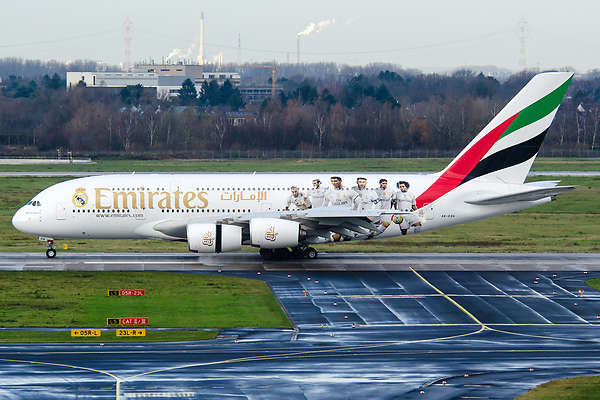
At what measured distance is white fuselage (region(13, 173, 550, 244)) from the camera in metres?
52.3

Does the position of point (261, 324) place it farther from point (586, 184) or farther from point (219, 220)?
point (586, 184)

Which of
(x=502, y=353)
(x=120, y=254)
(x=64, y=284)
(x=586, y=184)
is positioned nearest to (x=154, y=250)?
(x=120, y=254)

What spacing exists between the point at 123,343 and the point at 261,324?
612 centimetres

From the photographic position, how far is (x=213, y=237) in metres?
49.9

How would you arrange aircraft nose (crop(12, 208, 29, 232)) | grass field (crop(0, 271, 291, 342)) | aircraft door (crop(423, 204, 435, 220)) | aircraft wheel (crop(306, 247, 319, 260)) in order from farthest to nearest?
aircraft wheel (crop(306, 247, 319, 260)), aircraft door (crop(423, 204, 435, 220)), aircraft nose (crop(12, 208, 29, 232)), grass field (crop(0, 271, 291, 342))

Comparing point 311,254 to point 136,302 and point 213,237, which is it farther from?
point 136,302

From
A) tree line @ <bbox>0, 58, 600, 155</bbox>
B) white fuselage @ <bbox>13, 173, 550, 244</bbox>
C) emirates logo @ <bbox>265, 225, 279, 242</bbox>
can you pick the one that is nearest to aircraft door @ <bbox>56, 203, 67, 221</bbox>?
white fuselage @ <bbox>13, 173, 550, 244</bbox>

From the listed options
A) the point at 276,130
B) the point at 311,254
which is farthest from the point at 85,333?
the point at 276,130

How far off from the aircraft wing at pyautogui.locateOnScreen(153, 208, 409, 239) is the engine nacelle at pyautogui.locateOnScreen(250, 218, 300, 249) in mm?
649

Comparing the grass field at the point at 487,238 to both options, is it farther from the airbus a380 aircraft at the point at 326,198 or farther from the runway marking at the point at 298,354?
the runway marking at the point at 298,354

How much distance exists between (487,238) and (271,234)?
20405 mm

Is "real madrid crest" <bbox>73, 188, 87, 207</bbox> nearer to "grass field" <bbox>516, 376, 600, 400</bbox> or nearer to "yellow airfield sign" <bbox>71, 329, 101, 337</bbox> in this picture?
"yellow airfield sign" <bbox>71, 329, 101, 337</bbox>

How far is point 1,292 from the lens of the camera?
43.7 meters

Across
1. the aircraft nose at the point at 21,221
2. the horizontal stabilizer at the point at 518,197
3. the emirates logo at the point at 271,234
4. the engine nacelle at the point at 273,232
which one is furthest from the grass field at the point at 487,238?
the emirates logo at the point at 271,234
